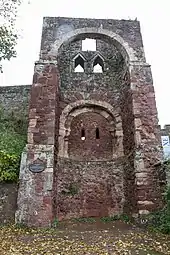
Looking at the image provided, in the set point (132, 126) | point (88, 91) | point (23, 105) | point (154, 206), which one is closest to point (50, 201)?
point (154, 206)

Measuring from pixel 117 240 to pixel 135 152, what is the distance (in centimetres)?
395

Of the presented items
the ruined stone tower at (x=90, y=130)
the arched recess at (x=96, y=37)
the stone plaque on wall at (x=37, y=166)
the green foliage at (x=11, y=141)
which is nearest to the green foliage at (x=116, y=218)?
the ruined stone tower at (x=90, y=130)

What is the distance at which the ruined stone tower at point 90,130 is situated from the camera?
937cm

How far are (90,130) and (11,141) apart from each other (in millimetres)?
3701

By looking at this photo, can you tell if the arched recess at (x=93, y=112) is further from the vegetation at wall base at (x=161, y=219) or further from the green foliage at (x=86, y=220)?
the vegetation at wall base at (x=161, y=219)

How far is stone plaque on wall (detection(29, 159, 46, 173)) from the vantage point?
9453 mm

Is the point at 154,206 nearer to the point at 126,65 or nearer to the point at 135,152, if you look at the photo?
the point at 135,152

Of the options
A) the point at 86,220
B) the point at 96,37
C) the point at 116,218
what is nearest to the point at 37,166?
the point at 86,220

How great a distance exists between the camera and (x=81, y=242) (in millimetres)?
6461

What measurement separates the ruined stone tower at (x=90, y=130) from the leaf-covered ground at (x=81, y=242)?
0.96 m

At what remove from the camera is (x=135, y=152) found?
9906mm

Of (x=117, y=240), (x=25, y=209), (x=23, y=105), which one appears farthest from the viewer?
(x=23, y=105)

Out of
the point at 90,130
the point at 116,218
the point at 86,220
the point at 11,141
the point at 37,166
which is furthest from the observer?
the point at 90,130

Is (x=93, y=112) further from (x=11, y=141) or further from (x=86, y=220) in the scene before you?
(x=86, y=220)
